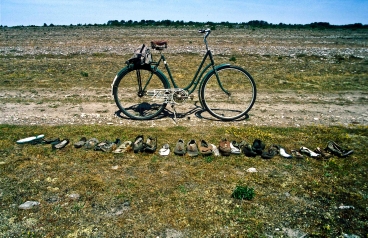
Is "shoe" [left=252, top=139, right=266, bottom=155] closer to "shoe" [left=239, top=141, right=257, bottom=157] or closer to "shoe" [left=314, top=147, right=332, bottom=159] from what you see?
"shoe" [left=239, top=141, right=257, bottom=157]

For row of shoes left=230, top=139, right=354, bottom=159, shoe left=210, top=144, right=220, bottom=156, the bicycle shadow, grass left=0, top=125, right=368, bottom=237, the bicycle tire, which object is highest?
the bicycle tire

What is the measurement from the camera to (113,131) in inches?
253

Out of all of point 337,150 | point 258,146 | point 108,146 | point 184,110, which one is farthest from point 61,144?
point 337,150

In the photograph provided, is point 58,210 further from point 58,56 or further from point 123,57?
point 58,56

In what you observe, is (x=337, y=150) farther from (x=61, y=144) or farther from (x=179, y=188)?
(x=61, y=144)

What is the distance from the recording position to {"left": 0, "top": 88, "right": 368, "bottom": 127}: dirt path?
23.3 ft

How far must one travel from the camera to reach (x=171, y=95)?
714cm

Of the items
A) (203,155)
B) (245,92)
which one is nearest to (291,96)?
(245,92)

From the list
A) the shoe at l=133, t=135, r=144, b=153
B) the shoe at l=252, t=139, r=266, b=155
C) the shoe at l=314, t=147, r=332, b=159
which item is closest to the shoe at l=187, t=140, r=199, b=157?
the shoe at l=133, t=135, r=144, b=153

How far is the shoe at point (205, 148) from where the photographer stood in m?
5.29

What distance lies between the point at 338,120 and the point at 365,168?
8.78ft

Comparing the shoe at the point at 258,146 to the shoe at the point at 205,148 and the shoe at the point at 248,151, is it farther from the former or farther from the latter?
the shoe at the point at 205,148

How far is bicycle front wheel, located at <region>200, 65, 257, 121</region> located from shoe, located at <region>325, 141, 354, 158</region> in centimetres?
235

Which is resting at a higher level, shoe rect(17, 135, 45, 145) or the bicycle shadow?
the bicycle shadow
